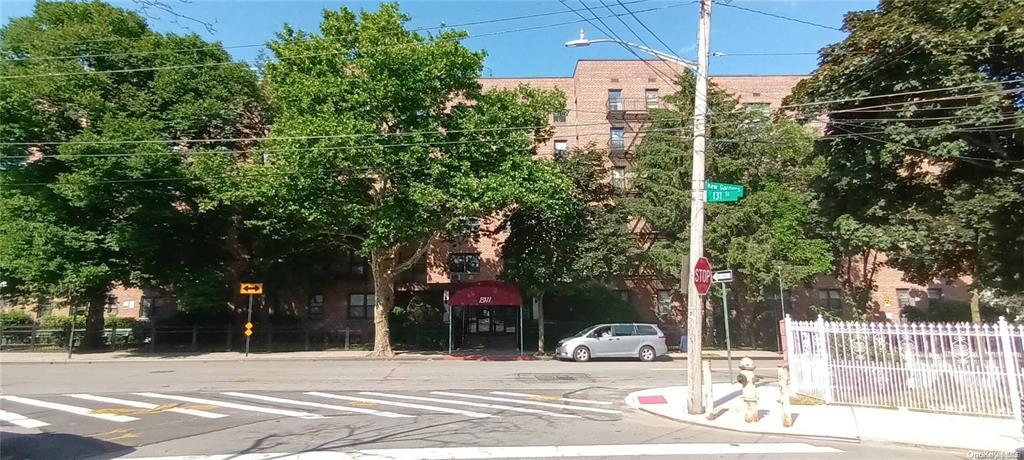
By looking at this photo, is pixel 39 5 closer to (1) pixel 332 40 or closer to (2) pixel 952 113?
(1) pixel 332 40

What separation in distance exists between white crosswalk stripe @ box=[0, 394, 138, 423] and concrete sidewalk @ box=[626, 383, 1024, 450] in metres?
9.42

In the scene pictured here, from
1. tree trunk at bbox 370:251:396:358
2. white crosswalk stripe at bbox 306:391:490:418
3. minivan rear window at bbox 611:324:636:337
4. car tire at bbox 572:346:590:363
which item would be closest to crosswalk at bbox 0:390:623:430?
white crosswalk stripe at bbox 306:391:490:418

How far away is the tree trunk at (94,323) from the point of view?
27.8 m

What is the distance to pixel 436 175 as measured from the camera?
21062 millimetres

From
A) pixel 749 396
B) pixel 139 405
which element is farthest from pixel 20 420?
pixel 749 396

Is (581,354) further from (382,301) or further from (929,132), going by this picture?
(929,132)

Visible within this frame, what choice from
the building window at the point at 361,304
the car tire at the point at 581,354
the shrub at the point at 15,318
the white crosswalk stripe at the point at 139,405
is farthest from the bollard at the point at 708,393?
the shrub at the point at 15,318

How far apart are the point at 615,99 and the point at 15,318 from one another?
39.5m

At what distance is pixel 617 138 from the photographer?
1499 inches

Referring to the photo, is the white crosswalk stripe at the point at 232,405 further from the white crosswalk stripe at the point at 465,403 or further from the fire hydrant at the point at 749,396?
the fire hydrant at the point at 749,396

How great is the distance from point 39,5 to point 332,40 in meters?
15.5

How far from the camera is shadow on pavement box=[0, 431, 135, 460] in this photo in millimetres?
7562

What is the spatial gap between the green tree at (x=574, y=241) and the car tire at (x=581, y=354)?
3559 millimetres

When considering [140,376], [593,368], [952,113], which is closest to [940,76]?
[952,113]
